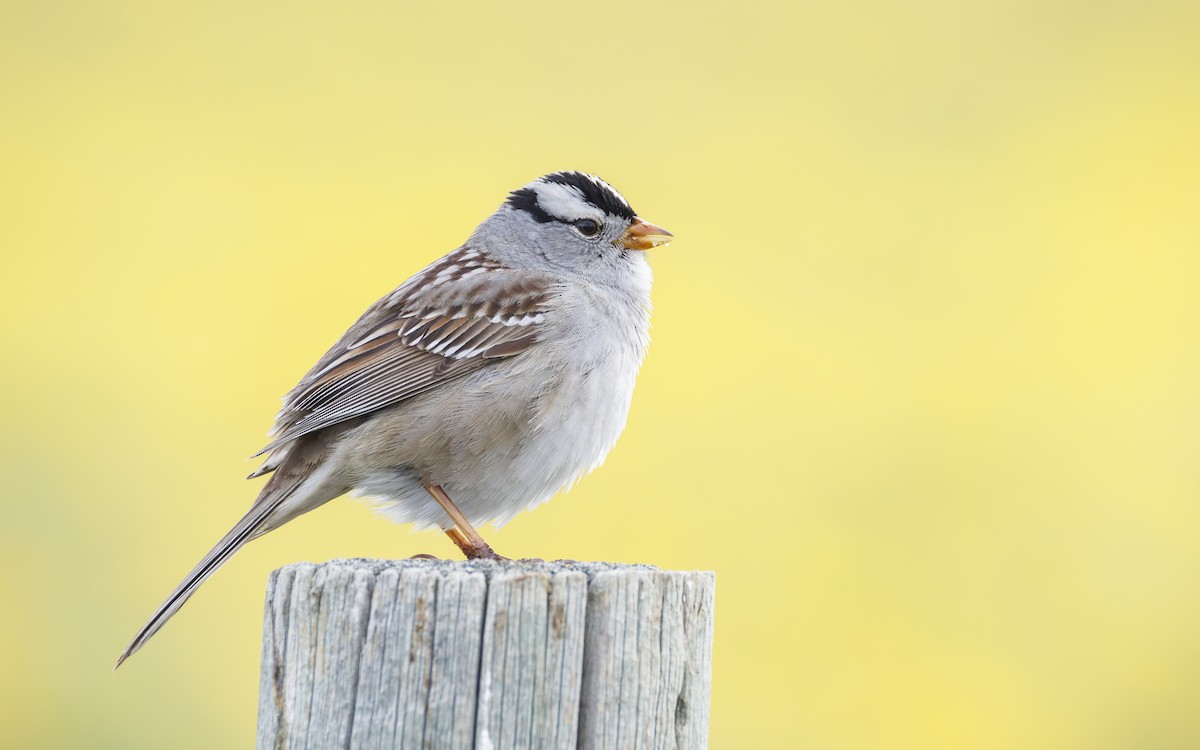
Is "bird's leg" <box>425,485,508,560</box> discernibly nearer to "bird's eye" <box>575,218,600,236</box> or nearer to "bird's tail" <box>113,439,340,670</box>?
"bird's tail" <box>113,439,340,670</box>

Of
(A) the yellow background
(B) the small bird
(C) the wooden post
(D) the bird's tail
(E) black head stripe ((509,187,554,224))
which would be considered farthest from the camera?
(A) the yellow background

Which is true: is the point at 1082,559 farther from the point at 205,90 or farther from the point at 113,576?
the point at 205,90

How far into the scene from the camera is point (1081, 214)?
1131cm

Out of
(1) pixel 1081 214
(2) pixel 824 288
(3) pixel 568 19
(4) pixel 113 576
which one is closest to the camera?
(4) pixel 113 576

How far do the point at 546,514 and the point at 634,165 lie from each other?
364 centimetres

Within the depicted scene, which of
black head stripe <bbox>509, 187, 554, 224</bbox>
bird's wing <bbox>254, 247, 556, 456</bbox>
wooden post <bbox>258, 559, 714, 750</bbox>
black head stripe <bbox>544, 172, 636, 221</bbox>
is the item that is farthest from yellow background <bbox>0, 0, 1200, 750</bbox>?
wooden post <bbox>258, 559, 714, 750</bbox>

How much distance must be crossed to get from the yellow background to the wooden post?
11.5 ft

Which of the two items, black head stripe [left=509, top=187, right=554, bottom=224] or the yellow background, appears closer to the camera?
black head stripe [left=509, top=187, right=554, bottom=224]

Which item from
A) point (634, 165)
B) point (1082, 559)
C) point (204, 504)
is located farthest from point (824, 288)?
point (204, 504)

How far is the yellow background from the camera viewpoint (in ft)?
27.0

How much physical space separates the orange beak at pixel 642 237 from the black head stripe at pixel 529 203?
1.20ft

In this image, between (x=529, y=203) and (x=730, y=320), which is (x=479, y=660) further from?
(x=730, y=320)

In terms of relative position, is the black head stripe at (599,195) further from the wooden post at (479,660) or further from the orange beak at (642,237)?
the wooden post at (479,660)

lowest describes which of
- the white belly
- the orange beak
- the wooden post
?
the wooden post
